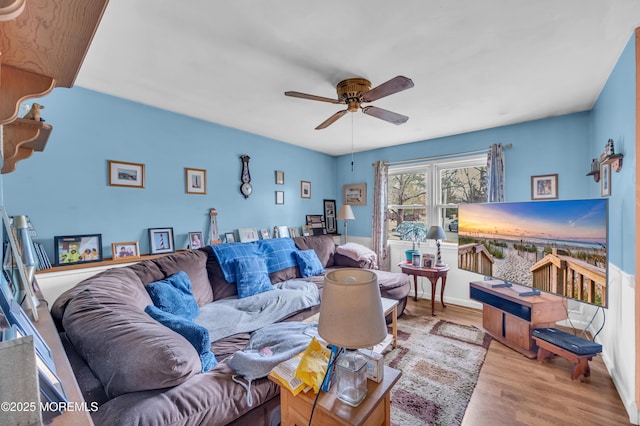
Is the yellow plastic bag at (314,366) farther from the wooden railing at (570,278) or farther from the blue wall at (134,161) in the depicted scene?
the blue wall at (134,161)

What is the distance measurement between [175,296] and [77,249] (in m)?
1.02

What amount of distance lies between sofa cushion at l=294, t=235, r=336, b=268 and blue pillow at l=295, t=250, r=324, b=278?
0.77 ft

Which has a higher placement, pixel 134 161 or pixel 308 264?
pixel 134 161

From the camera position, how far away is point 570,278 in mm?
2055

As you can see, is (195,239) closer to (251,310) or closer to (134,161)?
(134,161)

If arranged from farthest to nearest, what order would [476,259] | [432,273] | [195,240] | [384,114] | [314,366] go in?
[432,273] → [195,240] → [476,259] → [384,114] → [314,366]

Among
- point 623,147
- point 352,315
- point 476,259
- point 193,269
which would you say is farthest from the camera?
point 476,259

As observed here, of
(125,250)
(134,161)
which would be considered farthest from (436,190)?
(125,250)

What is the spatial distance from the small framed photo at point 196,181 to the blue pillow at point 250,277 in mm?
973

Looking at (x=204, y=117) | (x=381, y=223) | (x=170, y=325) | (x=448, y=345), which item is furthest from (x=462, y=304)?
(x=204, y=117)

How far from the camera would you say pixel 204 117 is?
307 cm

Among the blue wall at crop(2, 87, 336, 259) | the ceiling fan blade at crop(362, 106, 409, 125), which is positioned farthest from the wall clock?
the ceiling fan blade at crop(362, 106, 409, 125)

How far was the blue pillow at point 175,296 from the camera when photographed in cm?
199

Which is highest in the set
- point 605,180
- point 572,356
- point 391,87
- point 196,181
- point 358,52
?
point 358,52
